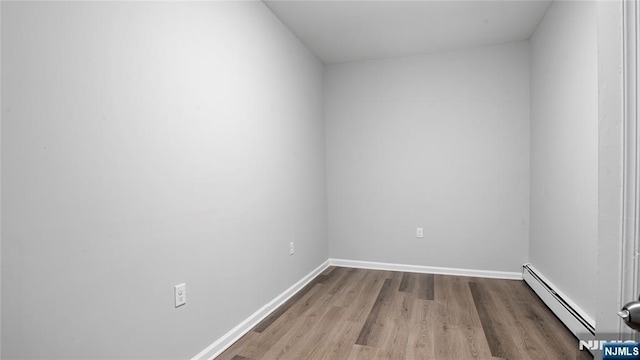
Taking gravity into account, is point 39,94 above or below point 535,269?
above

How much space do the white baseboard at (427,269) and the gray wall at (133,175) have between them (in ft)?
4.85

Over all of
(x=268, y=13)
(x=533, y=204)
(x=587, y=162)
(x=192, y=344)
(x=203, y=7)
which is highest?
(x=268, y=13)

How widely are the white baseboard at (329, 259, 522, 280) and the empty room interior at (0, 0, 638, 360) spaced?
20 mm

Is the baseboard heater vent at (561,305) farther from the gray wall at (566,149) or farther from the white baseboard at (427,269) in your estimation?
the white baseboard at (427,269)

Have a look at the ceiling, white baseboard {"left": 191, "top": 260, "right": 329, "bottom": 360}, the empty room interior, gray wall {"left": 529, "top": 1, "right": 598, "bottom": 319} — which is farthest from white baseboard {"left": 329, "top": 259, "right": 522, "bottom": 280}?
the ceiling

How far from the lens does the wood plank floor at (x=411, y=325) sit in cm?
195

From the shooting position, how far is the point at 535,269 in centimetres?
303

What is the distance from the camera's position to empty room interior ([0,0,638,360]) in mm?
1082

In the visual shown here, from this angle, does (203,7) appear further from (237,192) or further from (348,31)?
(348,31)

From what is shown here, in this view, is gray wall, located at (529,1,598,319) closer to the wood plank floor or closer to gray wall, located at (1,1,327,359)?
the wood plank floor

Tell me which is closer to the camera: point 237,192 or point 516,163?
point 237,192

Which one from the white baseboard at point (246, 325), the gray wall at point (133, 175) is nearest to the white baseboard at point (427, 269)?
the white baseboard at point (246, 325)

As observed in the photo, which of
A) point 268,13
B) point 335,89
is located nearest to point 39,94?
point 268,13

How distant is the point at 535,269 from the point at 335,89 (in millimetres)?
2841
